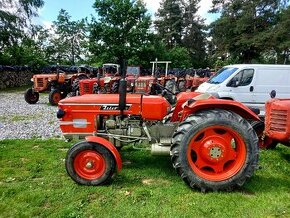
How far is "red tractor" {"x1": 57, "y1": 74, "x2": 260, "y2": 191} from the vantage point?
4141mm

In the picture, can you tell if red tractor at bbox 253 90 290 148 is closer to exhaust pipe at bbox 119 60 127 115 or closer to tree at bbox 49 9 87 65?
exhaust pipe at bbox 119 60 127 115

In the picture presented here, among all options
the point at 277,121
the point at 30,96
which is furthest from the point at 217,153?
the point at 30,96

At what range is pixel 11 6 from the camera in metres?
24.6

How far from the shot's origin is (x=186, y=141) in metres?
4.13

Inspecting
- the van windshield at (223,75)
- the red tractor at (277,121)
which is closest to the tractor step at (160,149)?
the red tractor at (277,121)

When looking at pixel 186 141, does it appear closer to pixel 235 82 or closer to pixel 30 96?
pixel 235 82

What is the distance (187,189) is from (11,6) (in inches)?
961

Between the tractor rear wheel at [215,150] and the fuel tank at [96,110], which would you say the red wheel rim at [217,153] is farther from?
the fuel tank at [96,110]

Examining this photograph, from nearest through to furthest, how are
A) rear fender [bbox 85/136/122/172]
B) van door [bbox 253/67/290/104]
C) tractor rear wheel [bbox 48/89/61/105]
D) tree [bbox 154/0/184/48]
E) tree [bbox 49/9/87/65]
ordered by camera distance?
rear fender [bbox 85/136/122/172] < van door [bbox 253/67/290/104] < tractor rear wheel [bbox 48/89/61/105] < tree [bbox 49/9/87/65] < tree [bbox 154/0/184/48]

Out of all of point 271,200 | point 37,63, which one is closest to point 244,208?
point 271,200

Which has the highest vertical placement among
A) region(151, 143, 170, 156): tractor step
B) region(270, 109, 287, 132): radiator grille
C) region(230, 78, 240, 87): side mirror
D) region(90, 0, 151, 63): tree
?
region(90, 0, 151, 63): tree

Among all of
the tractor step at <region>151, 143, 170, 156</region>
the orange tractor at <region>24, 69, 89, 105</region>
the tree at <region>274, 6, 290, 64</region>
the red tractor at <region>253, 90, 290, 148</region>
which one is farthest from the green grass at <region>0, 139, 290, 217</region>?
the tree at <region>274, 6, 290, 64</region>

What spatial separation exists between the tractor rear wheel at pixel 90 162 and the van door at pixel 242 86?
22.6 ft

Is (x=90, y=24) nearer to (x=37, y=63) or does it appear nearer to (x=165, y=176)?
(x=37, y=63)
